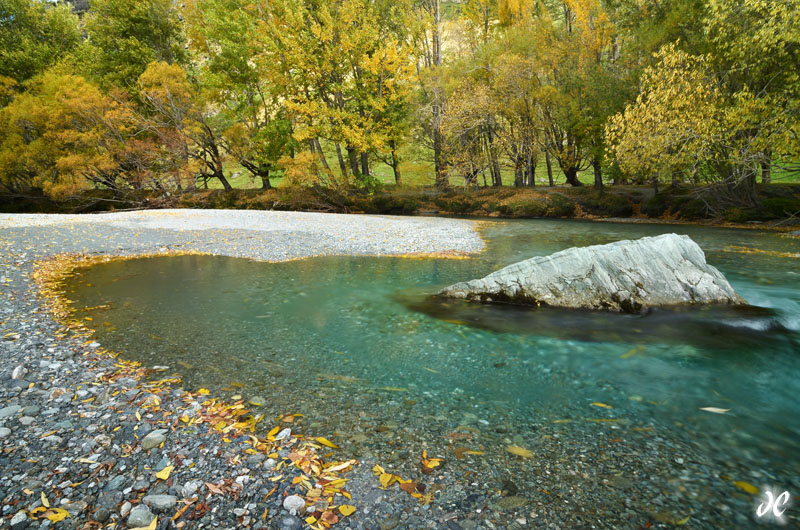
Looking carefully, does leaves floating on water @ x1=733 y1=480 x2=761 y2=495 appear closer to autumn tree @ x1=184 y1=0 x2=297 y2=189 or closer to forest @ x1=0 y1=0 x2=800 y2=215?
forest @ x1=0 y1=0 x2=800 y2=215

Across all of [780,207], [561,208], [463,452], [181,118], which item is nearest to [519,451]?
[463,452]

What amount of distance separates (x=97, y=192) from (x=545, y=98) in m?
42.6

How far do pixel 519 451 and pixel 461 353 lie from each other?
289 cm

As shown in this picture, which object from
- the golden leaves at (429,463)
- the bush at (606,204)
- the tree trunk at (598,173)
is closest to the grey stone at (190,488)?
the golden leaves at (429,463)

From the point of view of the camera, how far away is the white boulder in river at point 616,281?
32.2ft

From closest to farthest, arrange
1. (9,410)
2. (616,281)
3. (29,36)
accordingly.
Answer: (9,410) → (616,281) → (29,36)

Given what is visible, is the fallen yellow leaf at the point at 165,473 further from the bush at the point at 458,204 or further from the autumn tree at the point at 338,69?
the bush at the point at 458,204

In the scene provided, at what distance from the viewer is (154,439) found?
431 centimetres

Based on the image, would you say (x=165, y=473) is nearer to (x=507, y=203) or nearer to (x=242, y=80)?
(x=507, y=203)

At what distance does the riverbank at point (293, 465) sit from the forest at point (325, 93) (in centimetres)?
2607

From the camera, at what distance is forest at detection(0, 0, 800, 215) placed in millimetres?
30422

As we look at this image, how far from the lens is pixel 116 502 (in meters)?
3.40

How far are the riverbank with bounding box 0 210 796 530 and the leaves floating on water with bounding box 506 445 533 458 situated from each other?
0.02 metres

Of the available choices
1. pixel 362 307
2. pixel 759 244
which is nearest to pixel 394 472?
pixel 362 307
